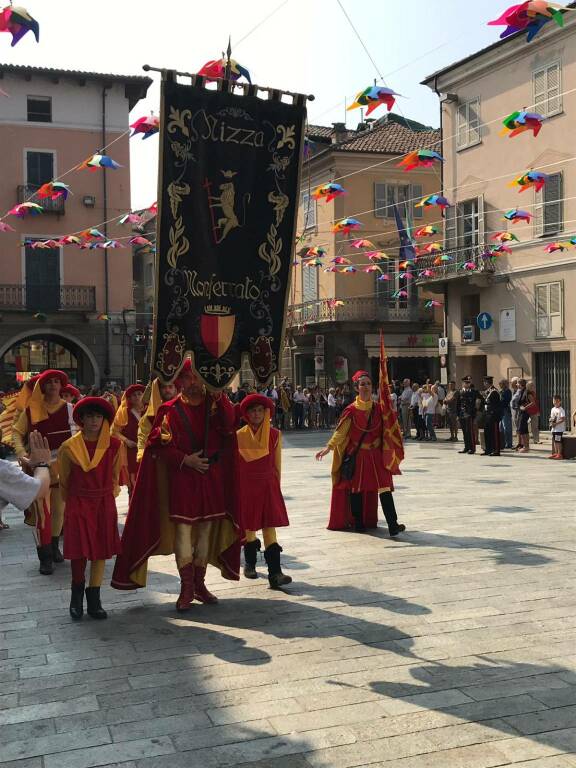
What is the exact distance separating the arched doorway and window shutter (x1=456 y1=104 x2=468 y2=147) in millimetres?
14969

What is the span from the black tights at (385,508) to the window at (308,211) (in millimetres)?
28246

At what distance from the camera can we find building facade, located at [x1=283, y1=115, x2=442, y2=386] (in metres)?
36.4

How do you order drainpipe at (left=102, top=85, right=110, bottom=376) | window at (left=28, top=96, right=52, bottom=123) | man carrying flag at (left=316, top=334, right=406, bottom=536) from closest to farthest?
1. man carrying flag at (left=316, top=334, right=406, bottom=536)
2. window at (left=28, top=96, right=52, bottom=123)
3. drainpipe at (left=102, top=85, right=110, bottom=376)

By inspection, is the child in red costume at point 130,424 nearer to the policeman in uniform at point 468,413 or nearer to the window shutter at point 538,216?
the policeman in uniform at point 468,413

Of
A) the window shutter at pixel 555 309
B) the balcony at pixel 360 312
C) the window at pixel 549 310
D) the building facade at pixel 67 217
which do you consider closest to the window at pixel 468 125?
the window at pixel 549 310

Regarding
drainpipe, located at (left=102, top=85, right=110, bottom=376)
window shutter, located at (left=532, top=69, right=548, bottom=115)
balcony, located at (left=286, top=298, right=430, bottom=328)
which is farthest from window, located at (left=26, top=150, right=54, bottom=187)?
window shutter, located at (left=532, top=69, right=548, bottom=115)

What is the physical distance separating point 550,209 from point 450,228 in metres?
4.45

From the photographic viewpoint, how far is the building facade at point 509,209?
24.8 meters

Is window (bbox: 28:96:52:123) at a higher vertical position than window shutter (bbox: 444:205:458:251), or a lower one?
higher

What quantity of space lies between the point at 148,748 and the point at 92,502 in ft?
8.39

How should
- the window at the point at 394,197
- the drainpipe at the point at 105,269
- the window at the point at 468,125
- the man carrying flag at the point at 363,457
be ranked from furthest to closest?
the window at the point at 394,197 < the drainpipe at the point at 105,269 < the window at the point at 468,125 < the man carrying flag at the point at 363,457

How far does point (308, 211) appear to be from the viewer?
1471 inches

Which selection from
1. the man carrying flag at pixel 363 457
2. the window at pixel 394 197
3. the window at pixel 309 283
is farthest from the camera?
the window at pixel 309 283

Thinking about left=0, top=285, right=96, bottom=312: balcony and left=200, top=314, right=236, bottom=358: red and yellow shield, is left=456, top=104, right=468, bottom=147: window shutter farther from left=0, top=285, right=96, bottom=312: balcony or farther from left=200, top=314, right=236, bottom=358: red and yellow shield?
left=200, top=314, right=236, bottom=358: red and yellow shield
